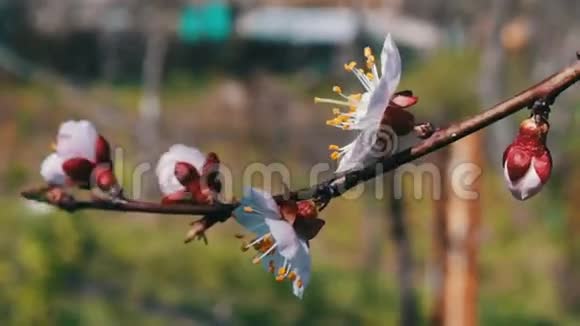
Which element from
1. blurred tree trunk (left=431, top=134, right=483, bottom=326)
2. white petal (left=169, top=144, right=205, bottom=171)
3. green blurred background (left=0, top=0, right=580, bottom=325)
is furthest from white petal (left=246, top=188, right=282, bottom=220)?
green blurred background (left=0, top=0, right=580, bottom=325)

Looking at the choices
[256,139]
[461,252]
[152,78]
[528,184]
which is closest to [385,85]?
[528,184]

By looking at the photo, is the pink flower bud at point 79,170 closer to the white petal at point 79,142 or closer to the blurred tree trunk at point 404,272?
the white petal at point 79,142

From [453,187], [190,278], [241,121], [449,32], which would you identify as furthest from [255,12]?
[453,187]

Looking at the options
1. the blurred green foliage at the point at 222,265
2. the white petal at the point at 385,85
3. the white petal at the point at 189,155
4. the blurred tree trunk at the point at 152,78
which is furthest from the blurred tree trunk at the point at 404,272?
the blurred tree trunk at the point at 152,78

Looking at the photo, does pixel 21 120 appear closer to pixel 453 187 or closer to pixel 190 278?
pixel 190 278

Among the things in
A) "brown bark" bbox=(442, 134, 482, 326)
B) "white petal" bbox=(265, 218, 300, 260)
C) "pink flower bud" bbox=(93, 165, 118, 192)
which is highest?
"brown bark" bbox=(442, 134, 482, 326)

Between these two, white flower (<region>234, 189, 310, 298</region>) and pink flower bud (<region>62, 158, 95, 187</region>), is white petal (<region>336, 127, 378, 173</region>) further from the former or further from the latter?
pink flower bud (<region>62, 158, 95, 187</region>)
